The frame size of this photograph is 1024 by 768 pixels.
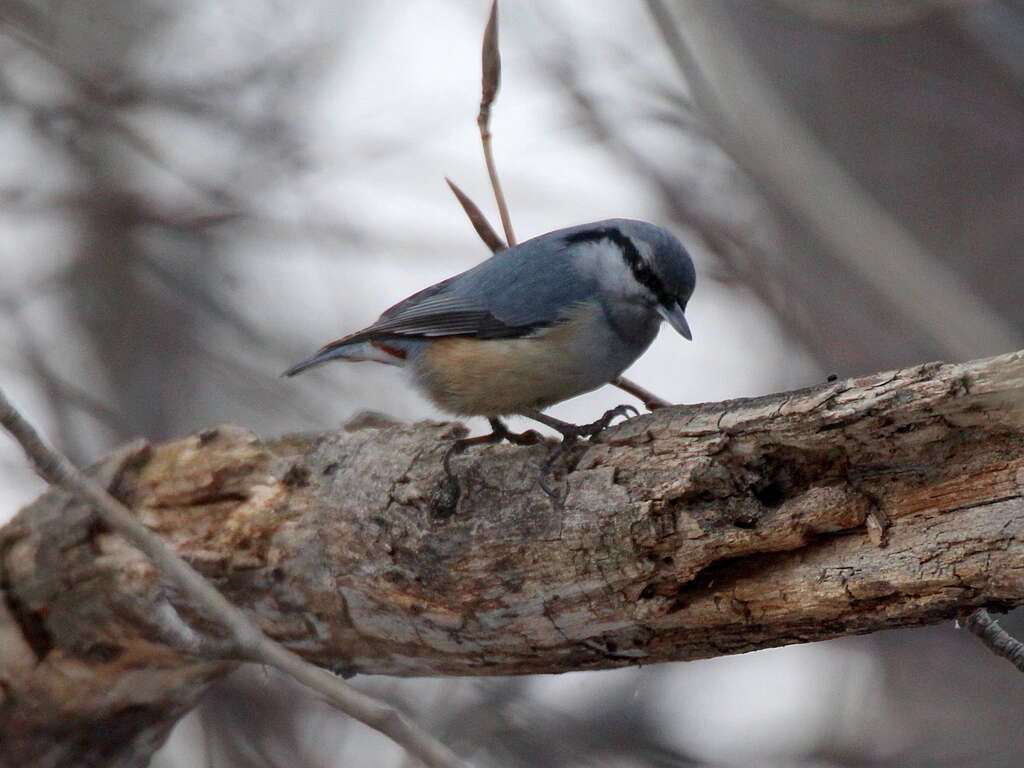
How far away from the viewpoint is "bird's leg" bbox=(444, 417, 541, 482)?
2.39 metres

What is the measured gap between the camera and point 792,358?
359 centimetres

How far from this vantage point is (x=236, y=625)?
1169 millimetres

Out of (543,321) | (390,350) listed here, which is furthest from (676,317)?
(390,350)

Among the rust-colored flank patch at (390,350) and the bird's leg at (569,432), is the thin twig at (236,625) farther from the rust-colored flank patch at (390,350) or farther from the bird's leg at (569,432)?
the rust-colored flank patch at (390,350)

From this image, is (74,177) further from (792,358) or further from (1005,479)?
(1005,479)

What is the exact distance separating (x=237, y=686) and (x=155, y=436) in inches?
48.6

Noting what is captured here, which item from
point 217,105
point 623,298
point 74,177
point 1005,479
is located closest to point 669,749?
point 623,298

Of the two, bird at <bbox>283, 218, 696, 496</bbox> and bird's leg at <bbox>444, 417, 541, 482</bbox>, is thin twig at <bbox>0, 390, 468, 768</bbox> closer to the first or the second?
bird's leg at <bbox>444, 417, 541, 482</bbox>

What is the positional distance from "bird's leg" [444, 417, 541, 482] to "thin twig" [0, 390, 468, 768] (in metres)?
1.08

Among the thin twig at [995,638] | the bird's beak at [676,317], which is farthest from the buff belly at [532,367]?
the thin twig at [995,638]

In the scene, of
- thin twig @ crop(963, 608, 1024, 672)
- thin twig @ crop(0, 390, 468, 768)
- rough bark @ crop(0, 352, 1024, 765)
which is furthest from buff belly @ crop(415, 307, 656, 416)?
thin twig @ crop(0, 390, 468, 768)

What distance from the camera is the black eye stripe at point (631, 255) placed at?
289cm

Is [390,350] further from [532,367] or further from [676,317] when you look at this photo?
[676,317]

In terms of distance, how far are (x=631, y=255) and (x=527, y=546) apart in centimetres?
110
